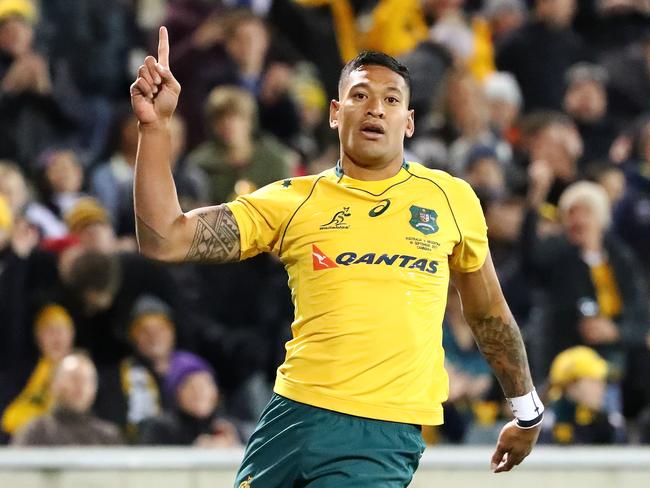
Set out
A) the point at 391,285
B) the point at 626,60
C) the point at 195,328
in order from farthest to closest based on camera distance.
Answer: the point at 626,60 → the point at 195,328 → the point at 391,285

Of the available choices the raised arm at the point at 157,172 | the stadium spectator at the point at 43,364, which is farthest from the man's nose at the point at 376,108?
the stadium spectator at the point at 43,364

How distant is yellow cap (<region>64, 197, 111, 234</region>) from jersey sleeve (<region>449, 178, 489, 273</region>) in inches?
174

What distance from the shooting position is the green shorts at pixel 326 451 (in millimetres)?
4359

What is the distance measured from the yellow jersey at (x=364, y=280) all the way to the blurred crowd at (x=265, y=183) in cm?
358

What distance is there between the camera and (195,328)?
873 centimetres

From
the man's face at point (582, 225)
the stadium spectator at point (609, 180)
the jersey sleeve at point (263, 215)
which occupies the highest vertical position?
the stadium spectator at point (609, 180)

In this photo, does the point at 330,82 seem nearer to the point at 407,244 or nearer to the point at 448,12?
the point at 448,12

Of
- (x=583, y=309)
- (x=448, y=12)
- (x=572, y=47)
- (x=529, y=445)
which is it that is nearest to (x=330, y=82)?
(x=448, y=12)

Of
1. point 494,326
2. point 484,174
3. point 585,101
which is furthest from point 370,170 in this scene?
point 585,101

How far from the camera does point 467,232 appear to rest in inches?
182

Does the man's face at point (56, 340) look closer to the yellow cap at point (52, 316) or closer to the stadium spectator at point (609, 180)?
the yellow cap at point (52, 316)

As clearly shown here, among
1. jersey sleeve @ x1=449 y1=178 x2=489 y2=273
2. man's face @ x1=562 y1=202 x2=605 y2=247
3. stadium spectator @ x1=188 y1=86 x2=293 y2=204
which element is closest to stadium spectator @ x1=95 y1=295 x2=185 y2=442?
stadium spectator @ x1=188 y1=86 x2=293 y2=204

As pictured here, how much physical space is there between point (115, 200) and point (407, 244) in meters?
5.07

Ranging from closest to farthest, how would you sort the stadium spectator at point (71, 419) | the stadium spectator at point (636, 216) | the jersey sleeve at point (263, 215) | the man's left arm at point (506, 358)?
the jersey sleeve at point (263, 215)
the man's left arm at point (506, 358)
the stadium spectator at point (71, 419)
the stadium spectator at point (636, 216)
